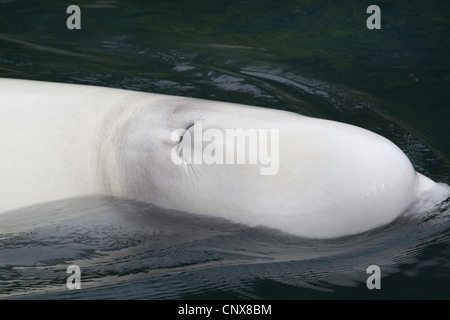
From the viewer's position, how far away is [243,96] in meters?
5.04

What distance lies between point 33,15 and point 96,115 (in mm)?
3237

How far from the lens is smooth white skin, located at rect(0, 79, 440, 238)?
297 cm

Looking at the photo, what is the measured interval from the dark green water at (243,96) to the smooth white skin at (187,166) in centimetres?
9

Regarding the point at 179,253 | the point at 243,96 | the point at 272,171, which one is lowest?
the point at 179,253

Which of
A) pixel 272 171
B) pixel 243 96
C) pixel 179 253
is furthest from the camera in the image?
pixel 243 96

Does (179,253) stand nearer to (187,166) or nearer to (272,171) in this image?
(187,166)

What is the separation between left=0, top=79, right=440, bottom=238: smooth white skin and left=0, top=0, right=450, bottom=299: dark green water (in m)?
0.09

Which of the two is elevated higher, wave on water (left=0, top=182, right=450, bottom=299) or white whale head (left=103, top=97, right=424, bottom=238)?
white whale head (left=103, top=97, right=424, bottom=238)

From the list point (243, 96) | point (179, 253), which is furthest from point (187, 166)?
point (243, 96)

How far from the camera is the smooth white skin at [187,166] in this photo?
2.97 metres

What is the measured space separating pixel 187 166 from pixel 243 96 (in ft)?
6.21

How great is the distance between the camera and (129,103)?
358cm
